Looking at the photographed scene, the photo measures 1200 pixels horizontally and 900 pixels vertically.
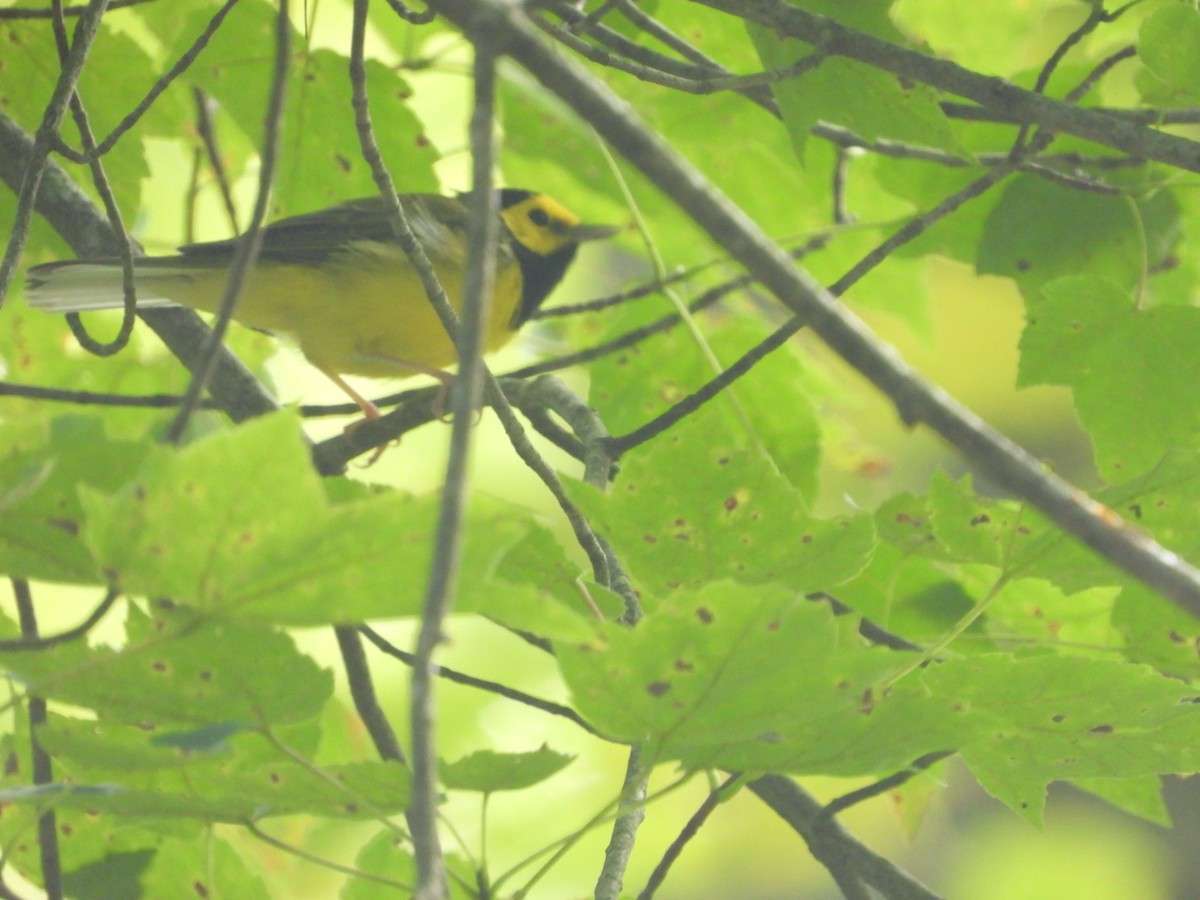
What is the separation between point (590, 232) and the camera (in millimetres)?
3658

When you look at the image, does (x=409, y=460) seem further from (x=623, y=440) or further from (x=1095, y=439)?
(x=1095, y=439)

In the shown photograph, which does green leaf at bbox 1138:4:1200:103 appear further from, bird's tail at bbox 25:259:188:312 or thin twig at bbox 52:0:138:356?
bird's tail at bbox 25:259:188:312

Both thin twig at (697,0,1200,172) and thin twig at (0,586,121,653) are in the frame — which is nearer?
thin twig at (0,586,121,653)

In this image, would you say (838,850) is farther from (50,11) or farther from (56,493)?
(50,11)

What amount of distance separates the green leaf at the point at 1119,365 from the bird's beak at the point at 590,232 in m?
1.61

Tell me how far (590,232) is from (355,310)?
2.71 feet

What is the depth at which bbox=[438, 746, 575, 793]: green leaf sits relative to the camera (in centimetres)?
103

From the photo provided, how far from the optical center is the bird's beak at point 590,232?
3.49 metres

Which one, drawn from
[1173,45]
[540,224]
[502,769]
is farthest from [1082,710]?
[540,224]

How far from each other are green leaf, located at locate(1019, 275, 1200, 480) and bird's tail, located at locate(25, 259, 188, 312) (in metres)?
1.44

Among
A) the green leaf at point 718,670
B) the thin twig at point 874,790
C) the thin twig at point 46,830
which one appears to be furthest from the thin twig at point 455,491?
the thin twig at point 874,790

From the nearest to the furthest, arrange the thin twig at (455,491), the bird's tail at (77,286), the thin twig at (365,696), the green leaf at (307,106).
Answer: the thin twig at (455,491) → the thin twig at (365,696) → the green leaf at (307,106) → the bird's tail at (77,286)

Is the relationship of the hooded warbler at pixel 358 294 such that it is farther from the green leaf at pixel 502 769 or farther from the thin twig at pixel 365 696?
the green leaf at pixel 502 769

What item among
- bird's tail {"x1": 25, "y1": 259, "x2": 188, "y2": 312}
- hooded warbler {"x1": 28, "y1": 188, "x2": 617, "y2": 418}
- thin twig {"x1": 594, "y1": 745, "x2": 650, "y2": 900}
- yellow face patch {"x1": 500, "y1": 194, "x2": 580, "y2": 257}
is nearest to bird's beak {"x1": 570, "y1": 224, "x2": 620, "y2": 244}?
yellow face patch {"x1": 500, "y1": 194, "x2": 580, "y2": 257}
